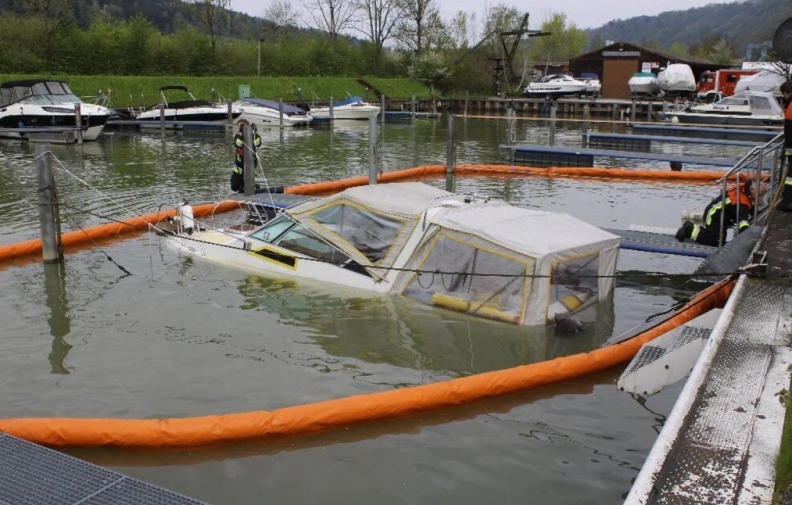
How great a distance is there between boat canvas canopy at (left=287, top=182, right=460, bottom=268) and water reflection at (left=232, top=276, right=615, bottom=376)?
0.58 metres

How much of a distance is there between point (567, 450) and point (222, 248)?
6.73 meters

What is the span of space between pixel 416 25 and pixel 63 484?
219 ft

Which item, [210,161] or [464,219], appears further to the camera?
→ [210,161]

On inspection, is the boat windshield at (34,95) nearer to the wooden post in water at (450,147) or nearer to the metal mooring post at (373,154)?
the wooden post in water at (450,147)

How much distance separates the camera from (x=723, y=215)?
1166 centimetres

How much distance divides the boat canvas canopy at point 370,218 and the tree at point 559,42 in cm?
9804

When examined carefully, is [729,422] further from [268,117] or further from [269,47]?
[269,47]

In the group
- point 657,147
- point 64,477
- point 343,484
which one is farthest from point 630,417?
point 657,147

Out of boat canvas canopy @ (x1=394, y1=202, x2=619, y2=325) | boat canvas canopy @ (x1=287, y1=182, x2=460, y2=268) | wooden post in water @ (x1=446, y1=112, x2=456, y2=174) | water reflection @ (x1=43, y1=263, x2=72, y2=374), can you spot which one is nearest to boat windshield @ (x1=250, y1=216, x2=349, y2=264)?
boat canvas canopy @ (x1=287, y1=182, x2=460, y2=268)

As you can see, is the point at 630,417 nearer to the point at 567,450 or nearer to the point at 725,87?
the point at 567,450

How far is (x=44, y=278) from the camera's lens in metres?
11.5

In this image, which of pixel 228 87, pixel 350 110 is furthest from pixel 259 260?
pixel 228 87

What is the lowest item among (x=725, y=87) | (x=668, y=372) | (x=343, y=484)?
(x=343, y=484)

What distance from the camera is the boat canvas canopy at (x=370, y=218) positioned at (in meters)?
9.95
